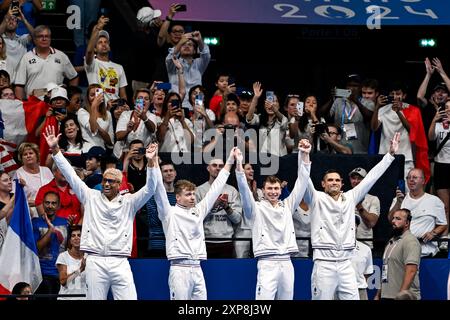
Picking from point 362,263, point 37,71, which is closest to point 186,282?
point 362,263

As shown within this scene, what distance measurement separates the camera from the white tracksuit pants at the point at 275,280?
62.4 feet

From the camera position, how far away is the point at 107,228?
1858cm

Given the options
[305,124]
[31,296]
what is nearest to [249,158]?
[305,124]

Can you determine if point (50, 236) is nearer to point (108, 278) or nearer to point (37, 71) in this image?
point (108, 278)

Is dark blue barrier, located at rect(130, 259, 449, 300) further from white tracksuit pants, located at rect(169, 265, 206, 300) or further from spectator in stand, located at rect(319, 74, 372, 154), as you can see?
spectator in stand, located at rect(319, 74, 372, 154)

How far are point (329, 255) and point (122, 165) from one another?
9.89ft

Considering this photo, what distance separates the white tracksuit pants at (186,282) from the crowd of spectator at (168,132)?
0.72m

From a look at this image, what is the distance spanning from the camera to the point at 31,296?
1783 centimetres

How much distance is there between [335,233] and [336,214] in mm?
240

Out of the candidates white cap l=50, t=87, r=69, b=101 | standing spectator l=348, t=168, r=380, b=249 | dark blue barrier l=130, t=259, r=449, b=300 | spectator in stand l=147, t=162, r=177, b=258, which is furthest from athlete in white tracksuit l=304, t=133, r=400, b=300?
white cap l=50, t=87, r=69, b=101

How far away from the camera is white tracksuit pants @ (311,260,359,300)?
19141 millimetres

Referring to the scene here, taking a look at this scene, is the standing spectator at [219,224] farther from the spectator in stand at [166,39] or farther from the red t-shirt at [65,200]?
the spectator in stand at [166,39]

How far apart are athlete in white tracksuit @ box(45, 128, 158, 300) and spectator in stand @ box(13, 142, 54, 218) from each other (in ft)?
5.02
